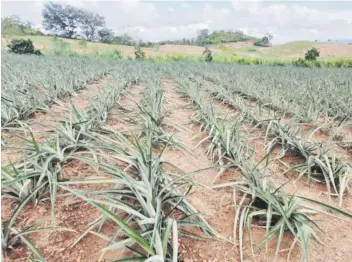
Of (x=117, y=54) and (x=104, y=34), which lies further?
(x=104, y=34)

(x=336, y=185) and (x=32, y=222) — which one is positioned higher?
(x=32, y=222)

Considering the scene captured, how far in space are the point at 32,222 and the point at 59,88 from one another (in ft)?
12.6

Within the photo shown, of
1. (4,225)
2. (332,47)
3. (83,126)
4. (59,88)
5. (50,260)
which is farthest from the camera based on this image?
(332,47)

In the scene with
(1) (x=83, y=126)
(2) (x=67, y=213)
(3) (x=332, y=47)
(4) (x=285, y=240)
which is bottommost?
(3) (x=332, y=47)

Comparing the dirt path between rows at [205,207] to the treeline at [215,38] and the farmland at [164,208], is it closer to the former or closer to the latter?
the farmland at [164,208]

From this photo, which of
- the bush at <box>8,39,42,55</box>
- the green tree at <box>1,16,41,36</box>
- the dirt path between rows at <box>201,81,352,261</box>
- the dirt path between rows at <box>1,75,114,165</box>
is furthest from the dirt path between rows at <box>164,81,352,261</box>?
the green tree at <box>1,16,41,36</box>

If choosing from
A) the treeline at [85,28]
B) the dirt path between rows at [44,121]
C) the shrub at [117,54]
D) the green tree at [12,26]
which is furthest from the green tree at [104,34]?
the dirt path between rows at [44,121]

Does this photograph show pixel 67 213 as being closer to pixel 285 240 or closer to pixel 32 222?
pixel 32 222

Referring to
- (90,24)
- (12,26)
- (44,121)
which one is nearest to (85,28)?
(90,24)

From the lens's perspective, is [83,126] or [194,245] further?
[83,126]

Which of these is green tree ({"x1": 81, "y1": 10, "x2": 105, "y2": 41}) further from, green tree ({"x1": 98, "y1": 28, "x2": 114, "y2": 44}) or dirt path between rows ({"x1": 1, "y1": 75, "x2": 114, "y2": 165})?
dirt path between rows ({"x1": 1, "y1": 75, "x2": 114, "y2": 165})

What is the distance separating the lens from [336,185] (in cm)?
216

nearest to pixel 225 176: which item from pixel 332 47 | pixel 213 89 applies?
pixel 213 89

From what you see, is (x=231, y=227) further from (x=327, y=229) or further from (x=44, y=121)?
(x=44, y=121)
